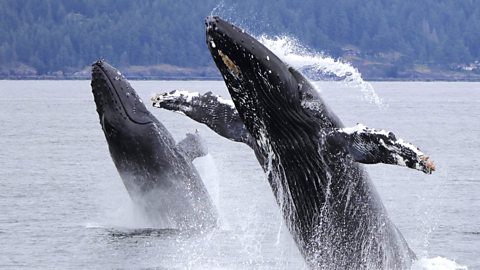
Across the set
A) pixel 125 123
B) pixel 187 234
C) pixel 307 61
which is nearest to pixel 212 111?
pixel 307 61

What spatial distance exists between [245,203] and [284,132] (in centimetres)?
1359

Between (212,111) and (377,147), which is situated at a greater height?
(377,147)

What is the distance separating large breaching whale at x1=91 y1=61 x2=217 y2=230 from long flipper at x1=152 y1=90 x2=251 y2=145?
645 centimetres

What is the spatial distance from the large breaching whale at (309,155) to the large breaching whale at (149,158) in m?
8.11

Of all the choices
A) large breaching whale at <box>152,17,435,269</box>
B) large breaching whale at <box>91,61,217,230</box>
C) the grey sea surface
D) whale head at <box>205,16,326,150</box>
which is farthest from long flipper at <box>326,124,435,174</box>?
large breaching whale at <box>91,61,217,230</box>

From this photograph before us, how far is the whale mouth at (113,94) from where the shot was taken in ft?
74.0

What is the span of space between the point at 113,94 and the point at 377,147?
31.5ft

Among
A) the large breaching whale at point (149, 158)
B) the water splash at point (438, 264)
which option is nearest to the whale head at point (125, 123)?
the large breaching whale at point (149, 158)

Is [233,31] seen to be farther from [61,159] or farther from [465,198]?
[61,159]

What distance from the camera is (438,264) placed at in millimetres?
18297

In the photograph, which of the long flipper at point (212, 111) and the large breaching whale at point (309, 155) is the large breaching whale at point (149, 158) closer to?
the long flipper at point (212, 111)

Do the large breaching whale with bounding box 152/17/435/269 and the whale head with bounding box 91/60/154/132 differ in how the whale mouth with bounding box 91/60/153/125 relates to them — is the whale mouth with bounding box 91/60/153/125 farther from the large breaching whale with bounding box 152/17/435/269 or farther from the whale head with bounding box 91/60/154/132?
the large breaching whale with bounding box 152/17/435/269

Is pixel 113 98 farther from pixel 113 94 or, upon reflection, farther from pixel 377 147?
pixel 377 147

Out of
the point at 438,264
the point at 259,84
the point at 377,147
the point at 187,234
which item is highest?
the point at 259,84
